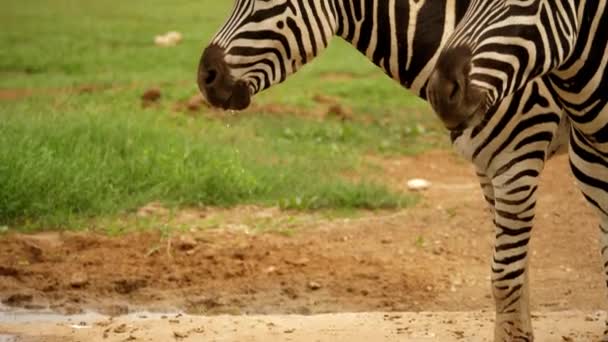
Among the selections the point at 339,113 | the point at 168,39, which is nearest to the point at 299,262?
the point at 339,113

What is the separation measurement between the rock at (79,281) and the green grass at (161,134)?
39.5 inches

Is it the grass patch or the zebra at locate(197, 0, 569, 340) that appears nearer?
the zebra at locate(197, 0, 569, 340)

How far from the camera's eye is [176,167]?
9.50 meters

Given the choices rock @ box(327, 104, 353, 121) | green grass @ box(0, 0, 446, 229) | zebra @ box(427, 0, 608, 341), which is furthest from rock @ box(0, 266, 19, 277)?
rock @ box(327, 104, 353, 121)

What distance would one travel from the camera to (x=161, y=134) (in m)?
10.2

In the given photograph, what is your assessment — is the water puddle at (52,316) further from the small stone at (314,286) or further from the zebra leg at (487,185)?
the zebra leg at (487,185)

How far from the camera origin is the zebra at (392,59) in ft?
17.9

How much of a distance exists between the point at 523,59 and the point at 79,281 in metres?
4.05

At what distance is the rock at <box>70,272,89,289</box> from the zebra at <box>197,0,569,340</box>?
2.57 metres

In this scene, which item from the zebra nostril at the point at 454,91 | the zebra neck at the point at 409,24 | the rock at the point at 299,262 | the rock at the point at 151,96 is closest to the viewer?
the zebra nostril at the point at 454,91

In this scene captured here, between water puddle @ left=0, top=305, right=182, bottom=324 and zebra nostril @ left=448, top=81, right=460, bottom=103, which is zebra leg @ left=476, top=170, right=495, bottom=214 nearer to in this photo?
zebra nostril @ left=448, top=81, right=460, bottom=103

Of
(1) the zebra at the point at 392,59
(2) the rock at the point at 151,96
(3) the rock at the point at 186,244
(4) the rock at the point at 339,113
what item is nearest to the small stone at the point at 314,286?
(3) the rock at the point at 186,244

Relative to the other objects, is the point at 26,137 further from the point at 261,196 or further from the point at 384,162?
the point at 384,162

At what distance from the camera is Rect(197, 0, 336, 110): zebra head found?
543 centimetres
